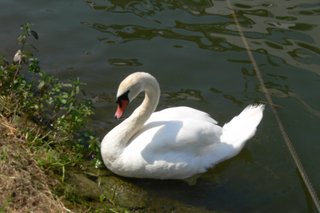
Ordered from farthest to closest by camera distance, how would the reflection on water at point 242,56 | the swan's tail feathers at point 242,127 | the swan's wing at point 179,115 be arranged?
the swan's tail feathers at point 242,127
the swan's wing at point 179,115
the reflection on water at point 242,56

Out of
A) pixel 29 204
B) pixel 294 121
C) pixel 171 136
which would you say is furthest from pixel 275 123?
pixel 29 204

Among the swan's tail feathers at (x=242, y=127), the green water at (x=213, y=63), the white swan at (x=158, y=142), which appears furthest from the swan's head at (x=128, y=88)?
the swan's tail feathers at (x=242, y=127)

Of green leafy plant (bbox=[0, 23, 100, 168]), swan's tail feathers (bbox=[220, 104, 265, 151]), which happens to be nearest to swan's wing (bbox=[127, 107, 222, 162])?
swan's tail feathers (bbox=[220, 104, 265, 151])

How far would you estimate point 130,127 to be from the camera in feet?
19.3

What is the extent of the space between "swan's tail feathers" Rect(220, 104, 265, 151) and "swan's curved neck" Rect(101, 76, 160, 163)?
0.82 meters

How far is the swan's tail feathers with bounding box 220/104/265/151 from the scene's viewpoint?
20.2 ft

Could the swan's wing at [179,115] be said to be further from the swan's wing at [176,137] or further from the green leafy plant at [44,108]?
the green leafy plant at [44,108]

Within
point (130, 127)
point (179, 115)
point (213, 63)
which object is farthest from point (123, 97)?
point (213, 63)

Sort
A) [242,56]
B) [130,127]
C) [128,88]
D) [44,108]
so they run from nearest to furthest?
[128,88], [130,127], [44,108], [242,56]

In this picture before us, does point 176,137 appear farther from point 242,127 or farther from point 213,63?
point 213,63

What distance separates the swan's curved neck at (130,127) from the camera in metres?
5.76

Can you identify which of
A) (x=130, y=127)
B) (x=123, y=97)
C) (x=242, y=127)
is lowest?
(x=242, y=127)

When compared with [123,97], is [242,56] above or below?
below

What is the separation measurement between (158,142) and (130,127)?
0.37m
